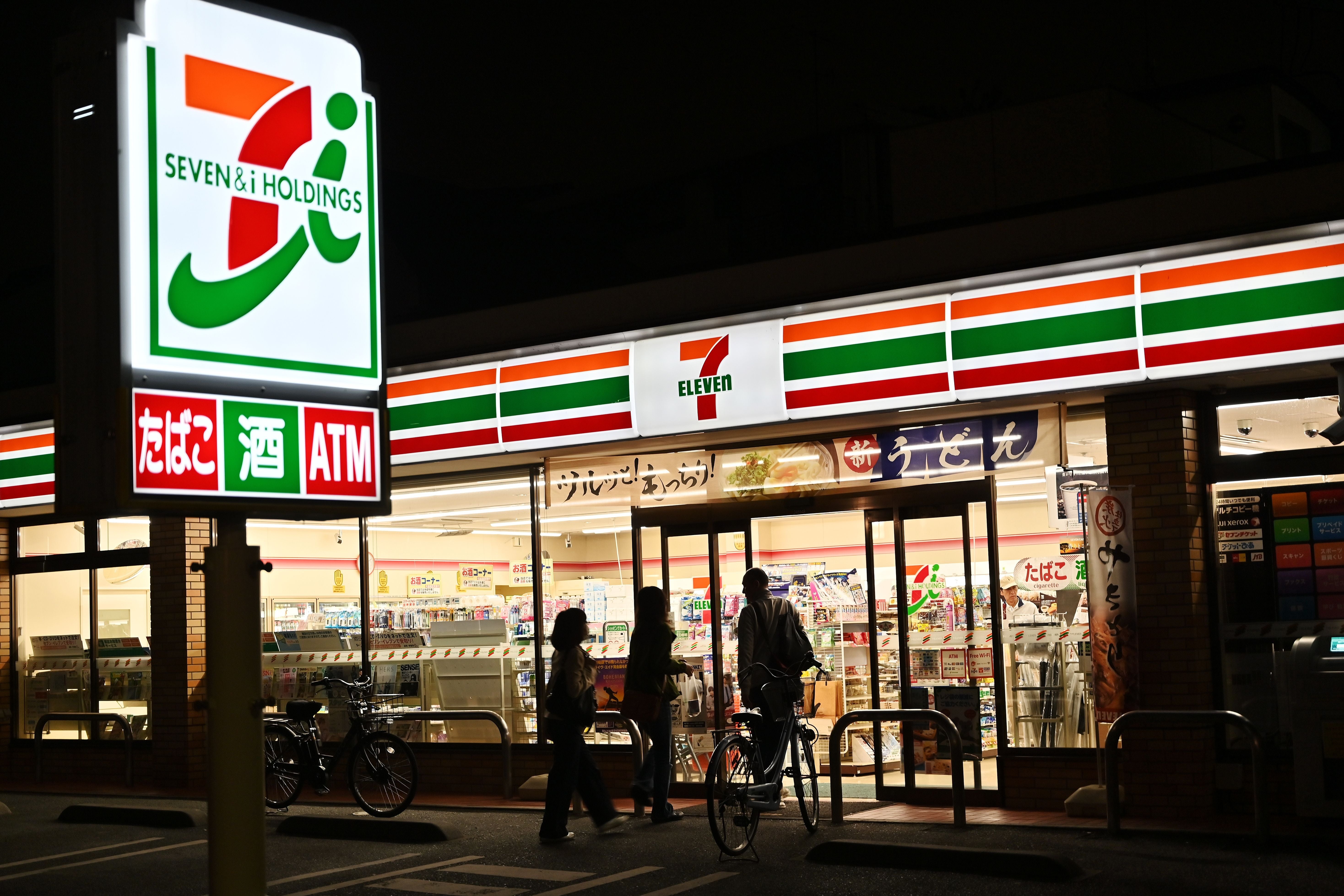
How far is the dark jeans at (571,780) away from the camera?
9.60 metres

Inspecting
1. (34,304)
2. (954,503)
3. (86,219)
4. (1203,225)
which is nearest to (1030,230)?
(1203,225)

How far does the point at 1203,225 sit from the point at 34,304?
18165 mm

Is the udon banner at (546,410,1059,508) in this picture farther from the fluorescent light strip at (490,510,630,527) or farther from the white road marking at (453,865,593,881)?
the white road marking at (453,865,593,881)

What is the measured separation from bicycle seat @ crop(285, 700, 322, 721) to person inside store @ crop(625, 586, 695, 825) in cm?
319

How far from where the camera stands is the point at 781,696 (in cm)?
948

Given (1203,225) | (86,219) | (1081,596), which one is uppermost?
(1203,225)

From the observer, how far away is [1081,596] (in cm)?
1044

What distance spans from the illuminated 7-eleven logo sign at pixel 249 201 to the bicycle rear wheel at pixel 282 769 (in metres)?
7.83

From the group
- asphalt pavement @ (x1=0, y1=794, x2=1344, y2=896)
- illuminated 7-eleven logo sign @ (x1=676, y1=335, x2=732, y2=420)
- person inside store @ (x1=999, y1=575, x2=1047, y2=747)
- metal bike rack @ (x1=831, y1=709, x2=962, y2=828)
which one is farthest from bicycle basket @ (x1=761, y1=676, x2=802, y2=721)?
illuminated 7-eleven logo sign @ (x1=676, y1=335, x2=732, y2=420)

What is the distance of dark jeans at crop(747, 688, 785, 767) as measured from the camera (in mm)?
9062

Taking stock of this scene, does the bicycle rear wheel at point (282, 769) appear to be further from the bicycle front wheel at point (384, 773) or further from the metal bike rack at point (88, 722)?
the metal bike rack at point (88, 722)

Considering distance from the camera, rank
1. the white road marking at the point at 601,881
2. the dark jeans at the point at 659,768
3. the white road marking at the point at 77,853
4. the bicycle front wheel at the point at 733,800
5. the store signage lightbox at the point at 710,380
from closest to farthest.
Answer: the white road marking at the point at 601,881 → the bicycle front wheel at the point at 733,800 → the white road marking at the point at 77,853 → the dark jeans at the point at 659,768 → the store signage lightbox at the point at 710,380

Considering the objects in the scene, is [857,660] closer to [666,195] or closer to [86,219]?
[86,219]

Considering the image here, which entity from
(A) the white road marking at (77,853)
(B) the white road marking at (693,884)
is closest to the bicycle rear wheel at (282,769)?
(A) the white road marking at (77,853)
